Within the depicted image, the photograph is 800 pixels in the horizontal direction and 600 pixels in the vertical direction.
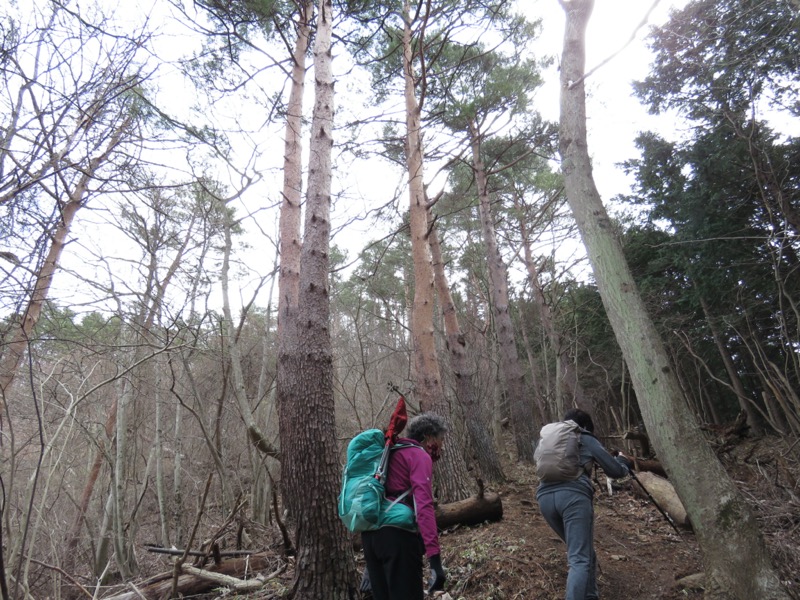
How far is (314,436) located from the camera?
137 inches

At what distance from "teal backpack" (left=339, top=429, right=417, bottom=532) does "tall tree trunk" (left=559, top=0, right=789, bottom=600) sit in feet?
5.97

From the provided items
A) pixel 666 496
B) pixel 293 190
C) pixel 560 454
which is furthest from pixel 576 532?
pixel 293 190

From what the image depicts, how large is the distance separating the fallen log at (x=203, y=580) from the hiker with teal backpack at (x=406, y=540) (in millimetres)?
2222

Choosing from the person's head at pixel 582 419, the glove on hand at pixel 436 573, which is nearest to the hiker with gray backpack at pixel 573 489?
the person's head at pixel 582 419

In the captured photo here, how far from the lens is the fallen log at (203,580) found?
4137 mm

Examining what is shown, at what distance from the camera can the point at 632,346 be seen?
10.8 ft

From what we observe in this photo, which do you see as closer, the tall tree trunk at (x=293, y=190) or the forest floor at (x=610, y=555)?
the forest floor at (x=610, y=555)

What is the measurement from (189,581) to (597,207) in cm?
516

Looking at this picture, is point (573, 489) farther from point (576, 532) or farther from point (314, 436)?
point (314, 436)

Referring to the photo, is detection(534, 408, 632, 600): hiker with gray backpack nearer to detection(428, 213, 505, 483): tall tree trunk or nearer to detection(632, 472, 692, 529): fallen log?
detection(632, 472, 692, 529): fallen log

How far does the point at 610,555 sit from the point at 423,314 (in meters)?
3.67

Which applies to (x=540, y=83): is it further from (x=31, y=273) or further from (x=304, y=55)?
(x=31, y=273)

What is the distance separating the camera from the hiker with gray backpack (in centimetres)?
293

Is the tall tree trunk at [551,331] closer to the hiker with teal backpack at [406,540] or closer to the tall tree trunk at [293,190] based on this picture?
the tall tree trunk at [293,190]
